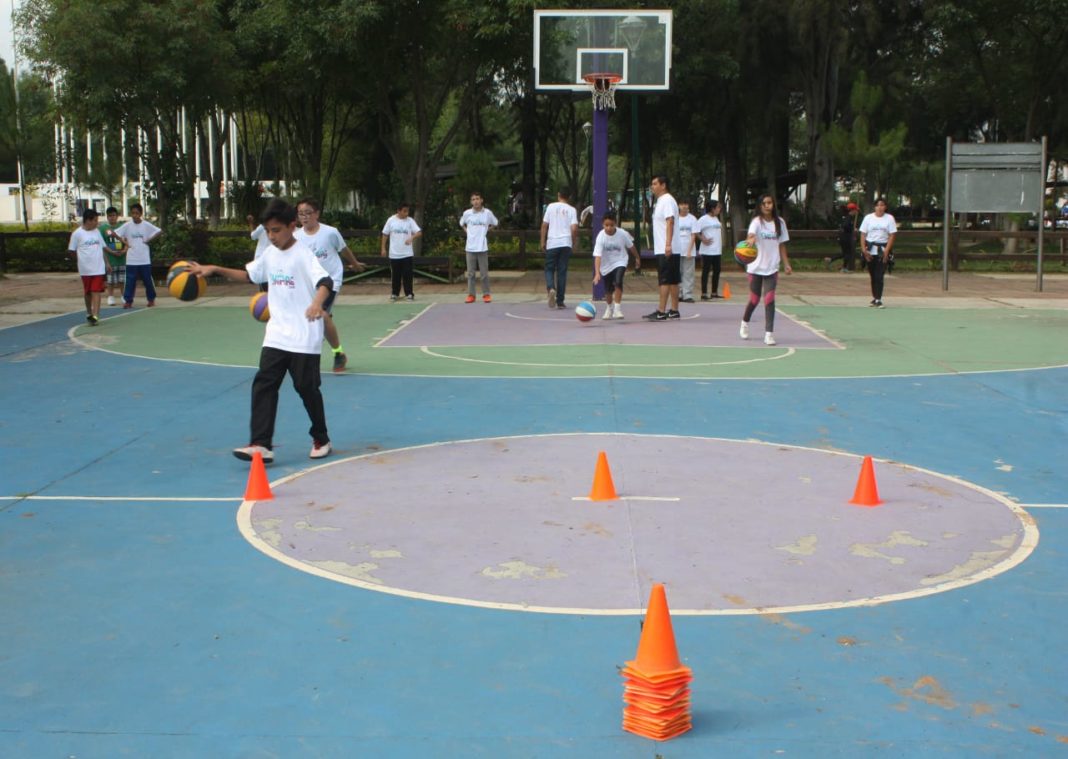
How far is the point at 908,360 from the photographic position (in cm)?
1426

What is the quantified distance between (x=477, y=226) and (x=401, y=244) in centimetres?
144

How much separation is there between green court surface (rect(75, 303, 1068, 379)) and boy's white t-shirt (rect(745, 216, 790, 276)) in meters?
1.01

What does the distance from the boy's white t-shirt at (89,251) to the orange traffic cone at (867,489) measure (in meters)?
13.7

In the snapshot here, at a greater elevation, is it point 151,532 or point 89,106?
point 89,106

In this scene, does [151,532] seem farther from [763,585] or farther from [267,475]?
[763,585]

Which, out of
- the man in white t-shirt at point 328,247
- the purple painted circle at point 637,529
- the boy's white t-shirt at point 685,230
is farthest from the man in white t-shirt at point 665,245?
the purple painted circle at point 637,529

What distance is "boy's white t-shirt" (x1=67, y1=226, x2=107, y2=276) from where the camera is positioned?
59.6 ft

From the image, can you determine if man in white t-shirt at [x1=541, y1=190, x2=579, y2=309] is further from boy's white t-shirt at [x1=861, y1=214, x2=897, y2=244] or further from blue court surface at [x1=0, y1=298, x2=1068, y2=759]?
blue court surface at [x1=0, y1=298, x2=1068, y2=759]

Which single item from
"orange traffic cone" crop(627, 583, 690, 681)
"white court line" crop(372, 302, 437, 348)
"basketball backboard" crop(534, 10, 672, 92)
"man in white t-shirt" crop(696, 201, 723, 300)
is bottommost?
"orange traffic cone" crop(627, 583, 690, 681)

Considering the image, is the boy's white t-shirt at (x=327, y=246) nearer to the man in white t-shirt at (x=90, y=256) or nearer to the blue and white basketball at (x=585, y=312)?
the blue and white basketball at (x=585, y=312)

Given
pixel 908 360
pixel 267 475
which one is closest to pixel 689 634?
pixel 267 475

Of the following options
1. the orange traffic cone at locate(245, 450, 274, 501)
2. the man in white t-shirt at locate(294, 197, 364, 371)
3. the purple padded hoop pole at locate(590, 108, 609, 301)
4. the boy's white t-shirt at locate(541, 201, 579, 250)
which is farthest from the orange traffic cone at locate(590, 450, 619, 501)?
the purple padded hoop pole at locate(590, 108, 609, 301)

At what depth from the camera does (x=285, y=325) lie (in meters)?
8.95

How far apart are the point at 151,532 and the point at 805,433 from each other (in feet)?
17.3
